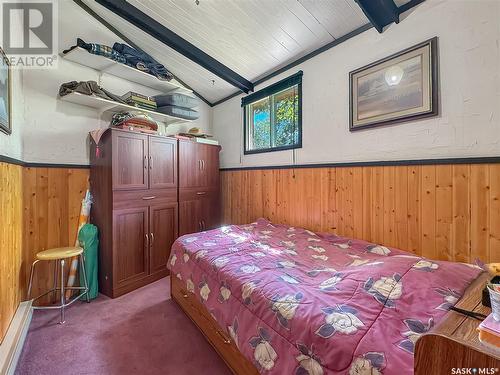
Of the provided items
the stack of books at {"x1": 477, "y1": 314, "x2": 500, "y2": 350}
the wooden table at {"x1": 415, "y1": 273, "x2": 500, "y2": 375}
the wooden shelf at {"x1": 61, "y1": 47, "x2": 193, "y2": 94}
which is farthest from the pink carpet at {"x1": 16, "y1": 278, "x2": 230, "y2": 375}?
the wooden shelf at {"x1": 61, "y1": 47, "x2": 193, "y2": 94}

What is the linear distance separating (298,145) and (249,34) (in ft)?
4.02

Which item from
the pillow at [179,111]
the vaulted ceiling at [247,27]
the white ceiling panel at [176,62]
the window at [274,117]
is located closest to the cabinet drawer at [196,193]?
the window at [274,117]

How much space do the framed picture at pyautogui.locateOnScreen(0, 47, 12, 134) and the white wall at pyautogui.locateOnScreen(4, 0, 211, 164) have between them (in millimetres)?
235

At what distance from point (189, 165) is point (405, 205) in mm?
2456

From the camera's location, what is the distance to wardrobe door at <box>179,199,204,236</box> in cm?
312

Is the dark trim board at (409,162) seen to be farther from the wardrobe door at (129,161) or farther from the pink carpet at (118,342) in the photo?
the pink carpet at (118,342)

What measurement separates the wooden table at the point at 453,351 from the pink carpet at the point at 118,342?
1.23 metres

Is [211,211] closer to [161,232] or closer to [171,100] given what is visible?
[161,232]

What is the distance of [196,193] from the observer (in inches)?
131

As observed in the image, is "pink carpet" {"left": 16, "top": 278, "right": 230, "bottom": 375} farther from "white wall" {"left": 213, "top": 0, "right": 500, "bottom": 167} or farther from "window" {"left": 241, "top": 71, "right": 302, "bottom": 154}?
"window" {"left": 241, "top": 71, "right": 302, "bottom": 154}

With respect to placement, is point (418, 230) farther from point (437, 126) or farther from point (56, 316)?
point (56, 316)

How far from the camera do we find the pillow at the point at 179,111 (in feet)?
10.2

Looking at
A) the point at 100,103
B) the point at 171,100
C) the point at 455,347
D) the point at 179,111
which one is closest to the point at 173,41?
the point at 171,100

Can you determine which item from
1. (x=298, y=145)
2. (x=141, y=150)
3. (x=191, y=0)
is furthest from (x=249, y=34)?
(x=141, y=150)
